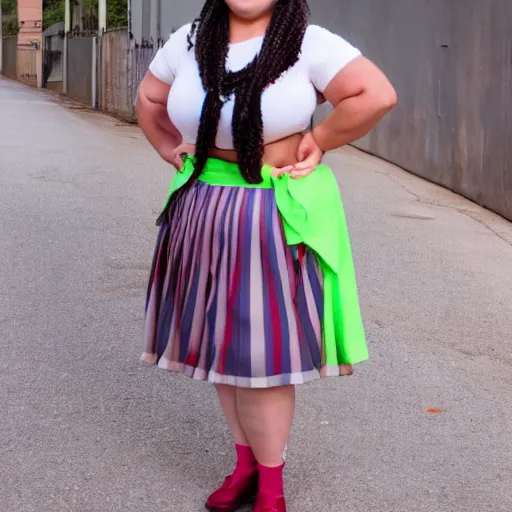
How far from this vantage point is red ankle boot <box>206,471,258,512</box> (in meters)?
3.48

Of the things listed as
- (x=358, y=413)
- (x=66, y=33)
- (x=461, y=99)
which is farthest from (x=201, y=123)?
(x=66, y=33)

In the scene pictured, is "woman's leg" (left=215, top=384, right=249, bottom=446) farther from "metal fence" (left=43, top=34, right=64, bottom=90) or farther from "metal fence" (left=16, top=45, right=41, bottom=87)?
"metal fence" (left=16, top=45, right=41, bottom=87)

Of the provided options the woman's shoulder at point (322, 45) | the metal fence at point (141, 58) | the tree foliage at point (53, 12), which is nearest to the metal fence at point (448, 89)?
the metal fence at point (141, 58)

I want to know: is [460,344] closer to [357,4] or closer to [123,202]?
[123,202]

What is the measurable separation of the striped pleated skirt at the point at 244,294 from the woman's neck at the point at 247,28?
0.44m

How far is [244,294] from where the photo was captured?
3148 millimetres

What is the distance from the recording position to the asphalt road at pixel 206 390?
3.75m

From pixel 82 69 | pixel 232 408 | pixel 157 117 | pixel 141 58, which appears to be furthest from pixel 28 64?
pixel 232 408

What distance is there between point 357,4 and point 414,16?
8.51 feet

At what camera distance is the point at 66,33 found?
3102 cm

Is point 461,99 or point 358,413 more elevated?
point 461,99

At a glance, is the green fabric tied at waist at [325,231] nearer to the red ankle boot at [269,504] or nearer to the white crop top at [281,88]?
the white crop top at [281,88]

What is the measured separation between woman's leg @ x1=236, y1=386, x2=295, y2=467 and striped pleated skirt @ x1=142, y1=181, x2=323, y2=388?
108mm

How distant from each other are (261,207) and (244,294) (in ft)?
0.84
